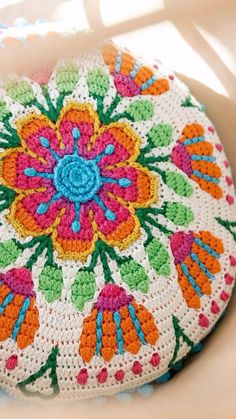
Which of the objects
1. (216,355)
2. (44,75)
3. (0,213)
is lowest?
(216,355)

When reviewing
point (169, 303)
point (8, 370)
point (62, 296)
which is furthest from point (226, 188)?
point (8, 370)

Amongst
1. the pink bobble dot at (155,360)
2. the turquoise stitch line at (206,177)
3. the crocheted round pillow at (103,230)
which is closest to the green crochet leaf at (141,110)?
the crocheted round pillow at (103,230)

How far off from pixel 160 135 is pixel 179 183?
7 centimetres

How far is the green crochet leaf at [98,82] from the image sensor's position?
3.18 feet

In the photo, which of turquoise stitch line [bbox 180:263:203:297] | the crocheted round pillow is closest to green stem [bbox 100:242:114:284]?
the crocheted round pillow

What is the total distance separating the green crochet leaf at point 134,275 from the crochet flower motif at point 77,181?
→ 0.08ft

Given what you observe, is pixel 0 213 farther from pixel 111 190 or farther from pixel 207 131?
pixel 207 131

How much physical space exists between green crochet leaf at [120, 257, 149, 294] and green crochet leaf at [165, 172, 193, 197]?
123mm

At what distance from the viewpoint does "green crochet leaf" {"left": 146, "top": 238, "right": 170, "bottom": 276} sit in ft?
3.13

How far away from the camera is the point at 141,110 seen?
1.00m

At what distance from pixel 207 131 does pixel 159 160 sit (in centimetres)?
10

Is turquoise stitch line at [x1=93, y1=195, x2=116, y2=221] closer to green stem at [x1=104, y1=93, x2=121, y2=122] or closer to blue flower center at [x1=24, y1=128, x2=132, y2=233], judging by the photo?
blue flower center at [x1=24, y1=128, x2=132, y2=233]

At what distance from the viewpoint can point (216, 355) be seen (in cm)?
97

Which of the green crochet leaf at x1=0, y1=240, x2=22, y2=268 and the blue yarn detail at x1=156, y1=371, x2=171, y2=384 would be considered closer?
the green crochet leaf at x1=0, y1=240, x2=22, y2=268
